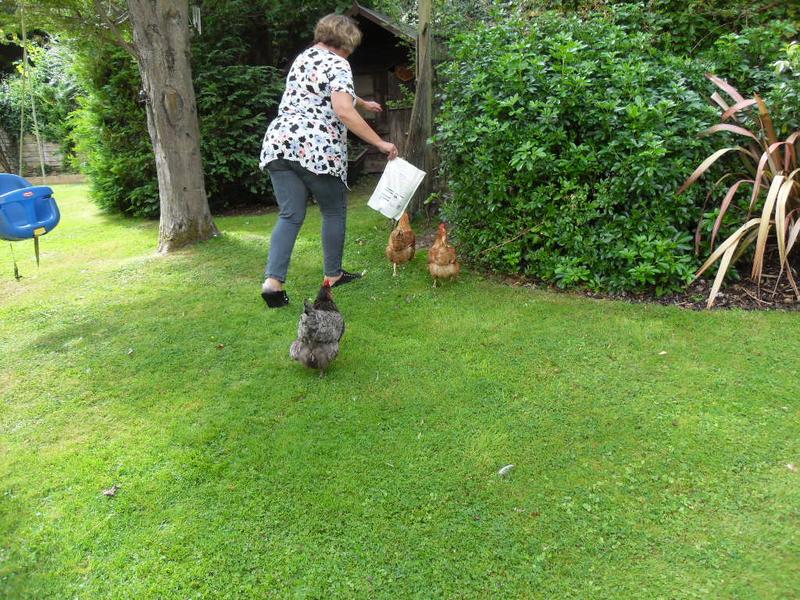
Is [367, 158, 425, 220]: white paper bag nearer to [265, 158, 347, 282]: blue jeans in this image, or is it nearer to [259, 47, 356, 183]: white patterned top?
[265, 158, 347, 282]: blue jeans

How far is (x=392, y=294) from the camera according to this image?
436 cm

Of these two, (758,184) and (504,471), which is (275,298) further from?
(758,184)

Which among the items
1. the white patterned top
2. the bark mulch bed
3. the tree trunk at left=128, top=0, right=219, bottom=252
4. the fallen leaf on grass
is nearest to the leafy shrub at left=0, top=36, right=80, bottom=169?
the tree trunk at left=128, top=0, right=219, bottom=252

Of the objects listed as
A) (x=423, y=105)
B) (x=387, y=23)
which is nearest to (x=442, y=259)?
Answer: (x=423, y=105)

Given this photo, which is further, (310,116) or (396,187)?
(396,187)

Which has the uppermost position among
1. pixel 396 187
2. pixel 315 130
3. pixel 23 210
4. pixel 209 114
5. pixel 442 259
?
pixel 209 114

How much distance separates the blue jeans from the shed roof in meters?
3.83

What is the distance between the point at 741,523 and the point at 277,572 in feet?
5.89

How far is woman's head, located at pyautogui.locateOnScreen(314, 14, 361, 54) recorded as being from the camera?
148 inches

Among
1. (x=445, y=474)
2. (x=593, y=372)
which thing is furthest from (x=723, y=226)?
(x=445, y=474)

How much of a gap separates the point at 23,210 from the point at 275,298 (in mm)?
2050

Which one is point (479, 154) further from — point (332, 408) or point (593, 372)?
point (332, 408)

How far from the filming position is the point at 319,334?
3062 mm

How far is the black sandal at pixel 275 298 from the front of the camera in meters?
4.14
